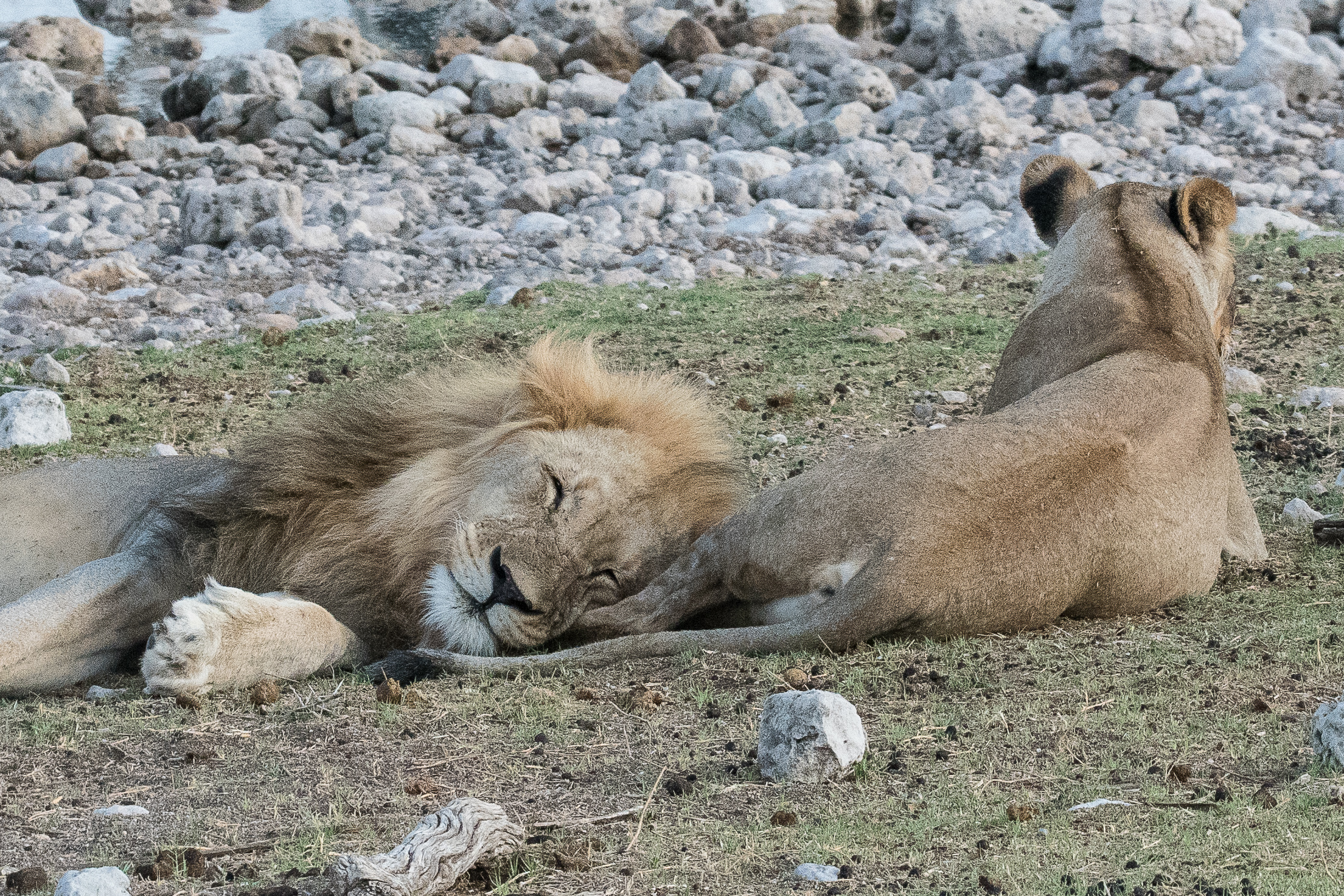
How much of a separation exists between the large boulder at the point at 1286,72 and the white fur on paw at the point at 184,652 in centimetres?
1162

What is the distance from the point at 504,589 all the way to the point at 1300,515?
252 centimetres

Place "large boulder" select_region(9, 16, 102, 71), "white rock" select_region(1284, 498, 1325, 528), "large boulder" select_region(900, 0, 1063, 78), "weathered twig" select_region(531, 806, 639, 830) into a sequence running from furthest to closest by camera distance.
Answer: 1. "large boulder" select_region(9, 16, 102, 71)
2. "large boulder" select_region(900, 0, 1063, 78)
3. "white rock" select_region(1284, 498, 1325, 528)
4. "weathered twig" select_region(531, 806, 639, 830)

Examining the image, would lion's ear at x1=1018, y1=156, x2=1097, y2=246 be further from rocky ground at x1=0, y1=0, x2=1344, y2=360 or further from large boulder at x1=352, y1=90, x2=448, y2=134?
large boulder at x1=352, y1=90, x2=448, y2=134

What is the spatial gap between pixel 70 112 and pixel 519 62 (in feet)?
14.4

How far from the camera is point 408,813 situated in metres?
2.30

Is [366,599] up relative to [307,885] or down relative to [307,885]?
down

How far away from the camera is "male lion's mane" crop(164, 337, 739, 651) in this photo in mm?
3479

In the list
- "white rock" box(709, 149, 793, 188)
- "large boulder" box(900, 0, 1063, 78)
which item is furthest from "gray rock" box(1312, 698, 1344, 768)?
"large boulder" box(900, 0, 1063, 78)

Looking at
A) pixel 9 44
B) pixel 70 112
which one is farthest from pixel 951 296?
pixel 9 44

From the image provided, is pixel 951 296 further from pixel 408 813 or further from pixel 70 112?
pixel 70 112

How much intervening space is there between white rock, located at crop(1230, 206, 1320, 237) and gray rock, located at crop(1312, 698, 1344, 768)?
6.59 metres

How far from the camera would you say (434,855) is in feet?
6.36

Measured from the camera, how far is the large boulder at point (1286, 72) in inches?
493

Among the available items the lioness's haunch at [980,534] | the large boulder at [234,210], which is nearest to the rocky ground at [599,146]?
the large boulder at [234,210]
